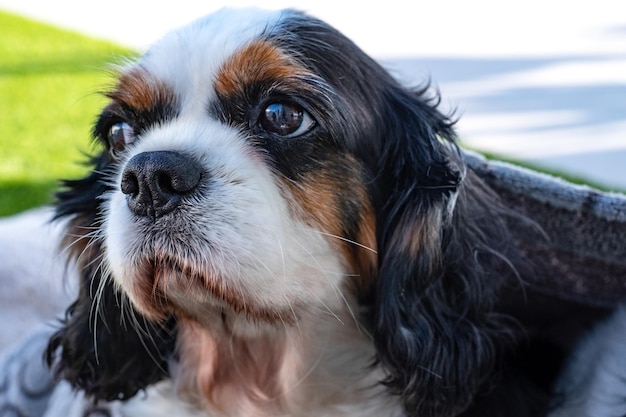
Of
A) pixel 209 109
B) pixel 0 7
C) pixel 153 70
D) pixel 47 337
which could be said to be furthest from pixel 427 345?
pixel 0 7

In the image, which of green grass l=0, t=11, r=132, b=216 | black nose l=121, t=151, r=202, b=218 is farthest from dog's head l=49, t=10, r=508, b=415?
green grass l=0, t=11, r=132, b=216

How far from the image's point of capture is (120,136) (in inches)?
77.9

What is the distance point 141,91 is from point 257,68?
0.92 feet

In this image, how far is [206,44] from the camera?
180 centimetres

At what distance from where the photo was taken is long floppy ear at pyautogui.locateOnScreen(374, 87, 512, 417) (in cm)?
186

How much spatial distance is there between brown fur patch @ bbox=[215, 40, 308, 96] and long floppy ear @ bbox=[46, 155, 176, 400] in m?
0.51

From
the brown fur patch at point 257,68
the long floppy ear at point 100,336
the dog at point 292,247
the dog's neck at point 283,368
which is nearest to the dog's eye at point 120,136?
the dog at point 292,247

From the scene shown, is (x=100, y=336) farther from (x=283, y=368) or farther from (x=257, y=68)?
(x=257, y=68)

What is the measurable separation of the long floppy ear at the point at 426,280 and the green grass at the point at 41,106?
5.29 feet

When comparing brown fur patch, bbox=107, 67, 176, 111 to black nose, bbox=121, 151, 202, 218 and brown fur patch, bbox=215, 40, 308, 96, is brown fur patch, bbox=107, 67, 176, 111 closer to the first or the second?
brown fur patch, bbox=215, 40, 308, 96

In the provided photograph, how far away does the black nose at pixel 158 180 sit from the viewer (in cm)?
160

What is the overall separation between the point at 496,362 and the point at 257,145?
741mm

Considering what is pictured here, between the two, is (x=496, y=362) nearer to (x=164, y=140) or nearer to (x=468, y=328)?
(x=468, y=328)

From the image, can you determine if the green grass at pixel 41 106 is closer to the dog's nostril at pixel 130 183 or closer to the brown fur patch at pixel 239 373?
the brown fur patch at pixel 239 373
